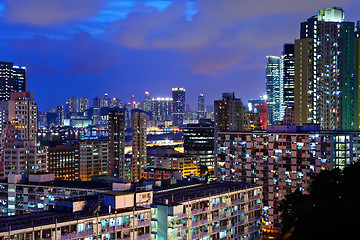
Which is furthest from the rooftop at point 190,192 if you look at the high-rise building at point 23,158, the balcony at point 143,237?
the high-rise building at point 23,158

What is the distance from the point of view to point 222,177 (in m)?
90.3

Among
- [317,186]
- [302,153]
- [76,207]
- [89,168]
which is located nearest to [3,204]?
[76,207]

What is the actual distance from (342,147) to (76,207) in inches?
1959

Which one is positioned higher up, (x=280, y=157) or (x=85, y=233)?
(x=280, y=157)

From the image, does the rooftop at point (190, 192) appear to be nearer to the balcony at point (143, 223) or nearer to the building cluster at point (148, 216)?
the building cluster at point (148, 216)

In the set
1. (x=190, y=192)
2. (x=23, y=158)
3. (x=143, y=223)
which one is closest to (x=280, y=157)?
(x=190, y=192)

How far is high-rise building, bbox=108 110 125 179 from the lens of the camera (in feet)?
485

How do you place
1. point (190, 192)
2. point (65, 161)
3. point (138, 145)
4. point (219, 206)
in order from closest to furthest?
point (219, 206)
point (190, 192)
point (138, 145)
point (65, 161)

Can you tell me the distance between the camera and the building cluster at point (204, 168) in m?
45.0

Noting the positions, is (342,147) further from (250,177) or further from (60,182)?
(60,182)

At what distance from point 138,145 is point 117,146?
9391 mm

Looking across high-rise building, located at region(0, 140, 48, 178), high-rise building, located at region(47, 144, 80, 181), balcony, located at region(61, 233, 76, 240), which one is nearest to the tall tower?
high-rise building, located at region(47, 144, 80, 181)

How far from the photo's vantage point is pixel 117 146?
490ft

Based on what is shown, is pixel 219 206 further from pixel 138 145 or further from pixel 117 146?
pixel 138 145
